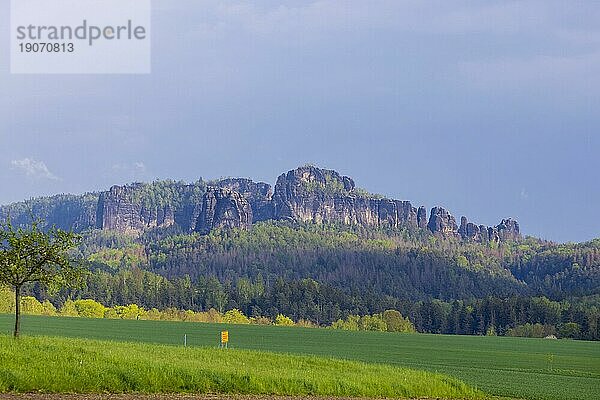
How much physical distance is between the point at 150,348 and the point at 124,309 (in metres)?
147

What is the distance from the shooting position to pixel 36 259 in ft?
145

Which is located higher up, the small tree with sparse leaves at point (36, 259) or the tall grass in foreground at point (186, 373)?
the small tree with sparse leaves at point (36, 259)

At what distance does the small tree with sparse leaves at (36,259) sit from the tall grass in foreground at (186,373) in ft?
10.0

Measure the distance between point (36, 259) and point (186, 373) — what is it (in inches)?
420

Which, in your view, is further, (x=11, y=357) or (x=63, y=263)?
(x=63, y=263)

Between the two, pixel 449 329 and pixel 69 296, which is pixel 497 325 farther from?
pixel 69 296

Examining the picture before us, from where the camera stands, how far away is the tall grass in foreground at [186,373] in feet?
118

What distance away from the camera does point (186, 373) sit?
39031 millimetres

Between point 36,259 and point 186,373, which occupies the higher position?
point 36,259

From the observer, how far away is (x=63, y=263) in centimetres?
4466

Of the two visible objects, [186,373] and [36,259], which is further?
[36,259]

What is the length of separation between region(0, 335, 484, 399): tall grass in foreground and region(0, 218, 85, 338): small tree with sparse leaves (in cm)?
305

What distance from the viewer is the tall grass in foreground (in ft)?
118

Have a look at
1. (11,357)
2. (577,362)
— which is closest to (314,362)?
(11,357)
